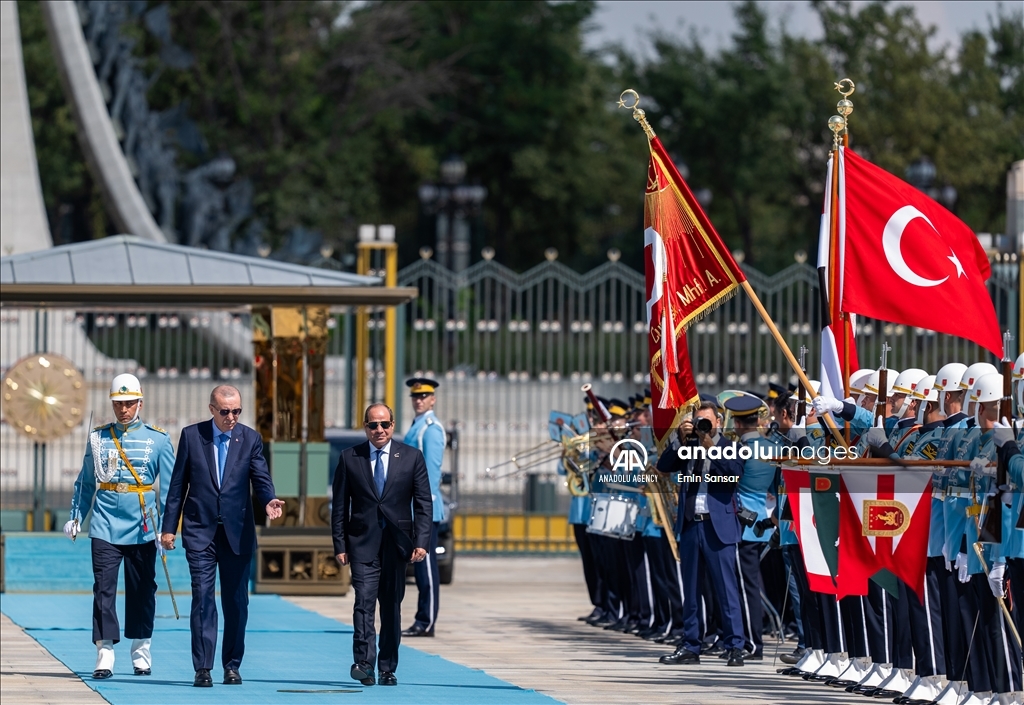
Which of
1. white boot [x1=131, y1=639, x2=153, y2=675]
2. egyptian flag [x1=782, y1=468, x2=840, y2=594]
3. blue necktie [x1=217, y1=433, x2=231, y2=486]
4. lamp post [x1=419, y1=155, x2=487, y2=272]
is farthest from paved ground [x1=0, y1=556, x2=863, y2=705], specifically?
lamp post [x1=419, y1=155, x2=487, y2=272]

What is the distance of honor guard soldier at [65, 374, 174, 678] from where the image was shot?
12109mm

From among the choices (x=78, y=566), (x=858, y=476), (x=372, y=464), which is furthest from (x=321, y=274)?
(x=858, y=476)

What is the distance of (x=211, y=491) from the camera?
38.8 feet

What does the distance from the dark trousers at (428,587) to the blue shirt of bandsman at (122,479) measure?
8.25 ft

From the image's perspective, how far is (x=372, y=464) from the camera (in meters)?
11.9

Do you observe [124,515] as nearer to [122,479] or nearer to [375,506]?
[122,479]

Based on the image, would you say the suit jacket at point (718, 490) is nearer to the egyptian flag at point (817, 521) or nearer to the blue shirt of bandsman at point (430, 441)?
the egyptian flag at point (817, 521)

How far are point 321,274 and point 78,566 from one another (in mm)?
3290

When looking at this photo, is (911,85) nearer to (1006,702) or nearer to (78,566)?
(78,566)

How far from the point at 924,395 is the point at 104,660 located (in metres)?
5.01

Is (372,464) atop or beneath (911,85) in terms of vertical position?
beneath

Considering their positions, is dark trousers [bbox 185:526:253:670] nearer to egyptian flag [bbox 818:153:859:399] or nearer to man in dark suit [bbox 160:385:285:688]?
man in dark suit [bbox 160:385:285:688]

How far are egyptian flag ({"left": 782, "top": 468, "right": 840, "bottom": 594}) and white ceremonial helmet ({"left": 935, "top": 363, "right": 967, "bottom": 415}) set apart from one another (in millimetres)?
741

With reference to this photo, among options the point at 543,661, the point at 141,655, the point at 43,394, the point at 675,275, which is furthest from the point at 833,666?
→ the point at 43,394
